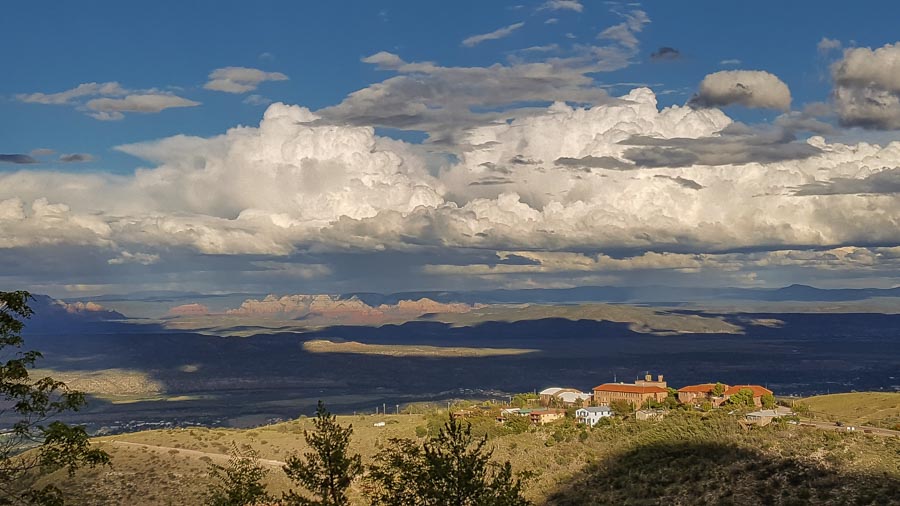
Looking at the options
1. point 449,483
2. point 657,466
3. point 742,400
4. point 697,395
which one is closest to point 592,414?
point 697,395

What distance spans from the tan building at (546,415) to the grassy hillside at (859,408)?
45612 millimetres

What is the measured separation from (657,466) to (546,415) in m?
86.0

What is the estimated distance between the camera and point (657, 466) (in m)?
85.7

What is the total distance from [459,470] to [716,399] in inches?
5217

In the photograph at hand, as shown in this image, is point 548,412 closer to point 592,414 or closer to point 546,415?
point 546,415

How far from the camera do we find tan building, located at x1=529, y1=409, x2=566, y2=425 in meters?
164

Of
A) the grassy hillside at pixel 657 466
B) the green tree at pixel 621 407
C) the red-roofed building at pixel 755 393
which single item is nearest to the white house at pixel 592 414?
the green tree at pixel 621 407

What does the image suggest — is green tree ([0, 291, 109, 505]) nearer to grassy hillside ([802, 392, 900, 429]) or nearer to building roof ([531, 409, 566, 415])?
grassy hillside ([802, 392, 900, 429])

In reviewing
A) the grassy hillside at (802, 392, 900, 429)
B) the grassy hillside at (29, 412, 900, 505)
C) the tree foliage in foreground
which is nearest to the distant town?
the grassy hillside at (802, 392, 900, 429)

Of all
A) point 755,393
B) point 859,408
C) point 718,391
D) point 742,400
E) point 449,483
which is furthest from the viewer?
point 718,391

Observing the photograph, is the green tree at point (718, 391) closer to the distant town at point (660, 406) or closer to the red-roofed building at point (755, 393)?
the distant town at point (660, 406)

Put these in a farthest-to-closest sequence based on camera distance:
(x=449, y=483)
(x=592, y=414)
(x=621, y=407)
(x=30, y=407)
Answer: (x=621, y=407) < (x=592, y=414) < (x=449, y=483) < (x=30, y=407)

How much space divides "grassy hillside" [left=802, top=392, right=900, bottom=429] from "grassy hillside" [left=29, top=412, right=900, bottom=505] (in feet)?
69.3

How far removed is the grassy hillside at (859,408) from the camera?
11715cm
